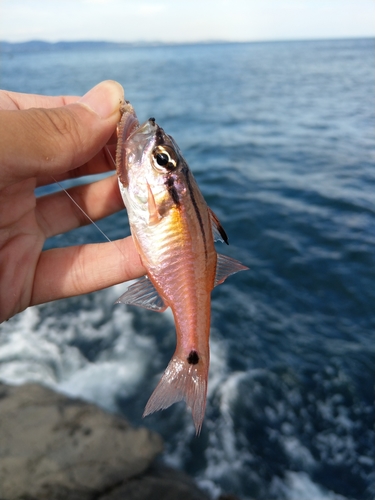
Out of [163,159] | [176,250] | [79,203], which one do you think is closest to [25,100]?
[79,203]

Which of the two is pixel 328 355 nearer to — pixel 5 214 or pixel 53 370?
pixel 53 370

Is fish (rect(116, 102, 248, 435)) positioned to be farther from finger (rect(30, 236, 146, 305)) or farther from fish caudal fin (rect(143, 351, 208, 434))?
finger (rect(30, 236, 146, 305))

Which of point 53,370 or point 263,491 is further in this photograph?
point 53,370

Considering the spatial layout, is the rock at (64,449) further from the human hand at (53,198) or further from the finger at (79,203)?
the finger at (79,203)

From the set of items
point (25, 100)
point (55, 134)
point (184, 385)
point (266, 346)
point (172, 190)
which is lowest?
point (266, 346)

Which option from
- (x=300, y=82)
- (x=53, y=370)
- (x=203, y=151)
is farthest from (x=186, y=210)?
(x=300, y=82)

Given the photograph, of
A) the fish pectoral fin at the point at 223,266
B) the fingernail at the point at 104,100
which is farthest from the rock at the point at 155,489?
the fingernail at the point at 104,100

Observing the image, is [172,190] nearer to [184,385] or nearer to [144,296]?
[144,296]
